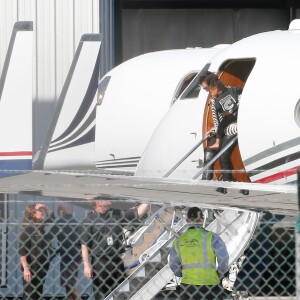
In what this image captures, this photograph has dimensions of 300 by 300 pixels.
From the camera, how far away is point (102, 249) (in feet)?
50.6

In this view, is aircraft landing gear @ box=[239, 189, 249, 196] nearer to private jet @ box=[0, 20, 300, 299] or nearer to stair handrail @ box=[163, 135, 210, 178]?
private jet @ box=[0, 20, 300, 299]

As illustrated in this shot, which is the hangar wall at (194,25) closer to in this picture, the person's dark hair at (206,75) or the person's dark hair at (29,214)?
the person's dark hair at (206,75)

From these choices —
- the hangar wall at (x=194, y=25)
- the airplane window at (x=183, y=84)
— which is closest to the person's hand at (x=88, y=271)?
the airplane window at (x=183, y=84)

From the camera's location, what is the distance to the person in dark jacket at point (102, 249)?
50.0ft

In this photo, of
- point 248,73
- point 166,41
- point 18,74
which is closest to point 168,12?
point 166,41

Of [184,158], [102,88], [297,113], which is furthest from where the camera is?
[102,88]

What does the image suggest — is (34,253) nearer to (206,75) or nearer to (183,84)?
(206,75)

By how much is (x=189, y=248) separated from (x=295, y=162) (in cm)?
341

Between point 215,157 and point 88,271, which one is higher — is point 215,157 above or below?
above

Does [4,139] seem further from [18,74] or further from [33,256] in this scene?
[33,256]

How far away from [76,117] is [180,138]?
3.71m

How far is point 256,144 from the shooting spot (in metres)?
16.2

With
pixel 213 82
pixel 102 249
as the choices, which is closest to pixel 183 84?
pixel 213 82

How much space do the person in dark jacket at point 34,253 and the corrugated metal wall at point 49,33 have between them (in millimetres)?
6514
